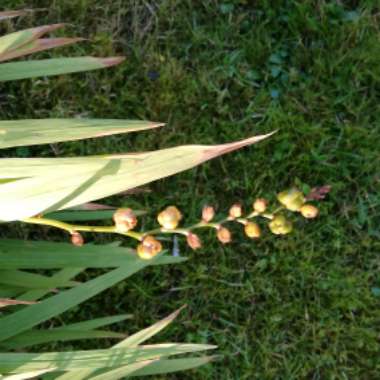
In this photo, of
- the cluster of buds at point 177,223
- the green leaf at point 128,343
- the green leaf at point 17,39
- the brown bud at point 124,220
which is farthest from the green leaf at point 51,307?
the green leaf at point 17,39

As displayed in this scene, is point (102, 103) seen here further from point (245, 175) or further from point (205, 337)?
point (205, 337)

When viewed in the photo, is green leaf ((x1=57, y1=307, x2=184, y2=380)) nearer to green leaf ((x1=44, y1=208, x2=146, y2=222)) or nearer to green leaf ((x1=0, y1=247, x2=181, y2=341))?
green leaf ((x1=0, y1=247, x2=181, y2=341))

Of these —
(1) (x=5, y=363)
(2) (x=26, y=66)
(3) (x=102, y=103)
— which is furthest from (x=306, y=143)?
(1) (x=5, y=363)

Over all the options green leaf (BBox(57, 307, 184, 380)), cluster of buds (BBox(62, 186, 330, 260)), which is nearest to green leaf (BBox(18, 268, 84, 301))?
green leaf (BBox(57, 307, 184, 380))

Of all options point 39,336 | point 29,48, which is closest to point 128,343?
point 39,336

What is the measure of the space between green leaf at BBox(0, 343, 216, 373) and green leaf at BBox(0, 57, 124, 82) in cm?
62

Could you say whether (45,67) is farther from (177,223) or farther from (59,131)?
(177,223)

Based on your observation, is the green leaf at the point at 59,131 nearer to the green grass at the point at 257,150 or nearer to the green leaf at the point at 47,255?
the green leaf at the point at 47,255

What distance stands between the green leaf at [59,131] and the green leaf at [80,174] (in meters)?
0.04

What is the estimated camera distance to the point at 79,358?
4.16 feet

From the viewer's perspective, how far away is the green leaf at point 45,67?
4.62 feet

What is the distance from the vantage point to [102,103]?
2.05 m

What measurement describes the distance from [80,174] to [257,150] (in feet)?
3.50

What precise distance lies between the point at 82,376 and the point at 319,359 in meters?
0.99
